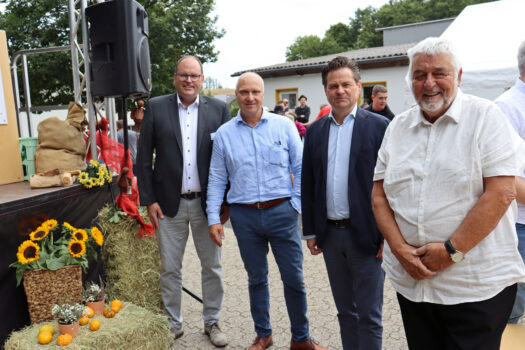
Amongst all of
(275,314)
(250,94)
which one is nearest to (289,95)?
(275,314)

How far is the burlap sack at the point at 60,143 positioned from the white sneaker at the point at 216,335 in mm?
1649

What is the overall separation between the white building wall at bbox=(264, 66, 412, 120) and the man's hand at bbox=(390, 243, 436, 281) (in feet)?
46.7

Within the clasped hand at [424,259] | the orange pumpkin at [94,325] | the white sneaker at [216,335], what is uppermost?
the clasped hand at [424,259]

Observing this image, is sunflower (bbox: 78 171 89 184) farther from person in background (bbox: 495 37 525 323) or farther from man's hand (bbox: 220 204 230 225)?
person in background (bbox: 495 37 525 323)

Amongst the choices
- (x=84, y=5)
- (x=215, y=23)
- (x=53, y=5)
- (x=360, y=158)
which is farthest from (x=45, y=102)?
(x=360, y=158)

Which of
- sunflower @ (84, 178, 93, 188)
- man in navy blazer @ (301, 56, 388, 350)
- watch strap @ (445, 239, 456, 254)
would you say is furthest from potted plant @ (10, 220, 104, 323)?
watch strap @ (445, 239, 456, 254)

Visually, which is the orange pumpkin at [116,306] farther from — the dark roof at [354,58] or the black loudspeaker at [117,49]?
the dark roof at [354,58]

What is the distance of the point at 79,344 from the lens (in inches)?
92.8

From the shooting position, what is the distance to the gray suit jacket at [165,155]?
2.97m

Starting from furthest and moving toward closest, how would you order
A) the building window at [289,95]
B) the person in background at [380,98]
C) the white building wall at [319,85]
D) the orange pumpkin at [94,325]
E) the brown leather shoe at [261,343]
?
1. the building window at [289,95]
2. the white building wall at [319,85]
3. the person in background at [380,98]
4. the brown leather shoe at [261,343]
5. the orange pumpkin at [94,325]

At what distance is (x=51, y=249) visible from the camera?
2717 mm

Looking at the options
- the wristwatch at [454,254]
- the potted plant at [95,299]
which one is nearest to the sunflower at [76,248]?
the potted plant at [95,299]

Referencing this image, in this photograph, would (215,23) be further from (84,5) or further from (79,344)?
(79,344)

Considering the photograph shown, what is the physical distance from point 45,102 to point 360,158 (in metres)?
14.4
